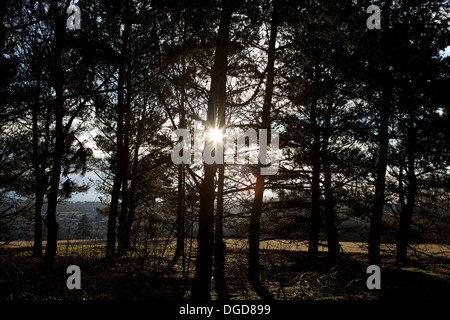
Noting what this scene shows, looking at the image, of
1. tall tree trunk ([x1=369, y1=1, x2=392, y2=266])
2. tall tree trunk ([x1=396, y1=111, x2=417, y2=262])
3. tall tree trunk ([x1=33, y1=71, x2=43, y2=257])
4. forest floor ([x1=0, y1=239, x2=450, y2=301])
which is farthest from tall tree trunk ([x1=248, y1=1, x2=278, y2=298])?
tall tree trunk ([x1=396, y1=111, x2=417, y2=262])

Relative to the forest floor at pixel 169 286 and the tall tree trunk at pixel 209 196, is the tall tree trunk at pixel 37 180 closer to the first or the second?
the forest floor at pixel 169 286

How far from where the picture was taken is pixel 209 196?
200 inches

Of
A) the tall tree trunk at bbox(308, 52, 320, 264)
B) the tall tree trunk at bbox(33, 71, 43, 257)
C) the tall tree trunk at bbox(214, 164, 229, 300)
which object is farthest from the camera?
the tall tree trunk at bbox(308, 52, 320, 264)

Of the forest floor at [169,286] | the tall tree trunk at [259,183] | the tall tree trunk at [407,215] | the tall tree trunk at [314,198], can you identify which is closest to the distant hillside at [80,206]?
the forest floor at [169,286]

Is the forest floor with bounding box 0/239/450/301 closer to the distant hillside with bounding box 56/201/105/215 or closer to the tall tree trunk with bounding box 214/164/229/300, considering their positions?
the tall tree trunk with bounding box 214/164/229/300

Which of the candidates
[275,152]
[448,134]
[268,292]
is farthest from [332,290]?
[448,134]

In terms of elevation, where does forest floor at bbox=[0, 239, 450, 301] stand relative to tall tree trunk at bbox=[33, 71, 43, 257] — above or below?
below

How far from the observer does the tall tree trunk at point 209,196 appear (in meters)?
4.82

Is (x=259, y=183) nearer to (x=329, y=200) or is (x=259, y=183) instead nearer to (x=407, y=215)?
(x=329, y=200)

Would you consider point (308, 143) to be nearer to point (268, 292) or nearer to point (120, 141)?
point (268, 292)

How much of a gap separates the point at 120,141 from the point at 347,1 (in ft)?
25.1

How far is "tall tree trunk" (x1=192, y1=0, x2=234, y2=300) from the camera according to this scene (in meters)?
4.82

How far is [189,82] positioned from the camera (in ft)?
20.4

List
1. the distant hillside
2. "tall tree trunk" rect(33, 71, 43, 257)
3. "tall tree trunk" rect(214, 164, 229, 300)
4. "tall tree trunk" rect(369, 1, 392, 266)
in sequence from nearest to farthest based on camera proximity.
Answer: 1. "tall tree trunk" rect(214, 164, 229, 300)
2. "tall tree trunk" rect(369, 1, 392, 266)
3. "tall tree trunk" rect(33, 71, 43, 257)
4. the distant hillside
